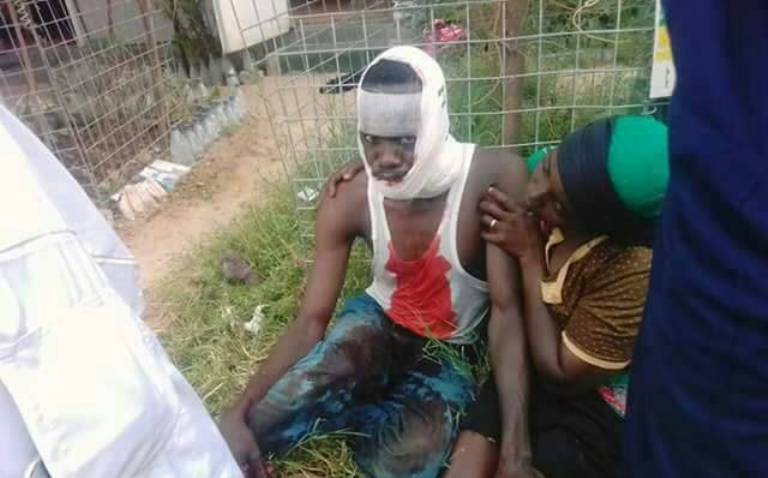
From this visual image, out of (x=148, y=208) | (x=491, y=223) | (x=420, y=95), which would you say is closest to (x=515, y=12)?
(x=420, y=95)

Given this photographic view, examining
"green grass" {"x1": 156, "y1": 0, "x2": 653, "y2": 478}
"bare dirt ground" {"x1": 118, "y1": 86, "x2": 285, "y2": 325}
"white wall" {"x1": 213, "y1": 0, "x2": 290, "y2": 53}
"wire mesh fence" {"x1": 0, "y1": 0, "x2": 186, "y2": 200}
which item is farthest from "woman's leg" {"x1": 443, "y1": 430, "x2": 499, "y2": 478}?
"white wall" {"x1": 213, "y1": 0, "x2": 290, "y2": 53}

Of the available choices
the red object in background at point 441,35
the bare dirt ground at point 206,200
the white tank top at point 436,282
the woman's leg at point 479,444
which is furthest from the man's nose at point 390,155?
the bare dirt ground at point 206,200

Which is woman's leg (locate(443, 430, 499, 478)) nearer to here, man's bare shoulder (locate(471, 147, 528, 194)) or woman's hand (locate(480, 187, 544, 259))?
woman's hand (locate(480, 187, 544, 259))

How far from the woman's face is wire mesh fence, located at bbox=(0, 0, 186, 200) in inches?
96.7

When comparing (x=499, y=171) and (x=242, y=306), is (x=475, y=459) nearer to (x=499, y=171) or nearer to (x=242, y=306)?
(x=499, y=171)

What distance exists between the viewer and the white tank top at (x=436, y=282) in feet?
5.56

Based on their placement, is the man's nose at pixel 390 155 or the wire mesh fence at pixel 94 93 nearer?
the man's nose at pixel 390 155

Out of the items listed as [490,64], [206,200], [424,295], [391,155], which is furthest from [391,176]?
[206,200]

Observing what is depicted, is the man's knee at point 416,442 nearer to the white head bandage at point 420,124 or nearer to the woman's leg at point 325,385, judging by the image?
the woman's leg at point 325,385

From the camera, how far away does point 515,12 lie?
198 cm

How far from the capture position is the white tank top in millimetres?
1695

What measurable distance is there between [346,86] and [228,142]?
2.07m

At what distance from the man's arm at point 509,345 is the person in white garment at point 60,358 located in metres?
0.86

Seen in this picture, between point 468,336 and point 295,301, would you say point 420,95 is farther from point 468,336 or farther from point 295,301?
point 295,301
